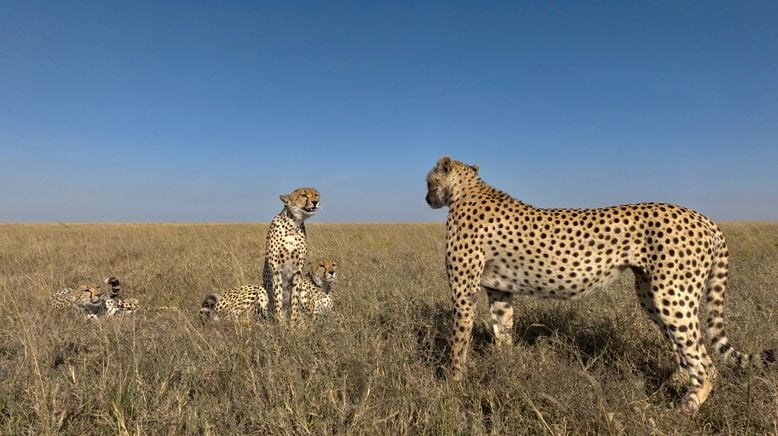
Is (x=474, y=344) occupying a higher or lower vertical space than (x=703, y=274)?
lower

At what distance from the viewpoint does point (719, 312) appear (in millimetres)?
3082

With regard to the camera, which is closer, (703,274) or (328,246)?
(703,274)

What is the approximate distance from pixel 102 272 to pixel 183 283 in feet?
8.40

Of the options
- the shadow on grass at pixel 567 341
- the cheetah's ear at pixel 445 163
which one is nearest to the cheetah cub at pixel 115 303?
the shadow on grass at pixel 567 341

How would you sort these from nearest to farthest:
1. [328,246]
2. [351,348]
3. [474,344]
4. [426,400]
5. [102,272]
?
[426,400], [351,348], [474,344], [102,272], [328,246]

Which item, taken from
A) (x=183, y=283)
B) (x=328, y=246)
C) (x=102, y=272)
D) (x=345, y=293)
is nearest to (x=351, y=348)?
(x=345, y=293)

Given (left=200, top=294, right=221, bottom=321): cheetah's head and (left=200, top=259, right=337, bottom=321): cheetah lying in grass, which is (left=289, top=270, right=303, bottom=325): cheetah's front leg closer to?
(left=200, top=259, right=337, bottom=321): cheetah lying in grass

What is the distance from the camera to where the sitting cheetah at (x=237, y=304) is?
5258 mm

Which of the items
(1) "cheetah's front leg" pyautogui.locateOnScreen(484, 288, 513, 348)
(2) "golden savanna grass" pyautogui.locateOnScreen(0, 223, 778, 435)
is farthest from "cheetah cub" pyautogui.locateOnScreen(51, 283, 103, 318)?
(1) "cheetah's front leg" pyautogui.locateOnScreen(484, 288, 513, 348)

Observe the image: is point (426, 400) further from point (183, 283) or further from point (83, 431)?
point (183, 283)

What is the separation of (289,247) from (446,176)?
208 centimetres

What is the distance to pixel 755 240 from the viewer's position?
1346 centimetres

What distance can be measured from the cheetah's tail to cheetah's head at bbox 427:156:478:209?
1.72 m

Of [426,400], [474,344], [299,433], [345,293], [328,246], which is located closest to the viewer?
[299,433]
